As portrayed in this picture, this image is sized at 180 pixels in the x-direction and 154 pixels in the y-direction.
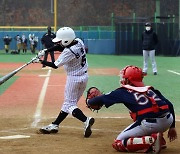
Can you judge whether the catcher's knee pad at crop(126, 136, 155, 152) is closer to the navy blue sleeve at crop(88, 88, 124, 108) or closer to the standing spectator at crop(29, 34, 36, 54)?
the navy blue sleeve at crop(88, 88, 124, 108)

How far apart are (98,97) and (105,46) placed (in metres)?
38.3

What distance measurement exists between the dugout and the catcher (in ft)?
111

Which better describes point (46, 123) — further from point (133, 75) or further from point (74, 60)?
point (133, 75)

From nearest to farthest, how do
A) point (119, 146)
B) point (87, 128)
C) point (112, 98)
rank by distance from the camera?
point (112, 98)
point (119, 146)
point (87, 128)

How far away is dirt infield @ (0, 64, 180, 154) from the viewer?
7.98 metres

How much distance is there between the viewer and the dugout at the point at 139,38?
41.5m

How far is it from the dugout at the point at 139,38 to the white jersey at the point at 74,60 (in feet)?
106

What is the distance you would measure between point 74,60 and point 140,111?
186cm

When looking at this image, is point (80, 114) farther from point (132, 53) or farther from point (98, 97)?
point (132, 53)

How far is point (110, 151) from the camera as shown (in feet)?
25.7

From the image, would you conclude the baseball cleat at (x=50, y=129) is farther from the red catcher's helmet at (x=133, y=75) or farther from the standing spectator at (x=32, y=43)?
the standing spectator at (x=32, y=43)

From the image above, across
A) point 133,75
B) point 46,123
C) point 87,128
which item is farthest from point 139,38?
point 133,75

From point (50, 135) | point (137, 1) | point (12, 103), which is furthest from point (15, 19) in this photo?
point (50, 135)

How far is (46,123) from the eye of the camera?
1035cm
